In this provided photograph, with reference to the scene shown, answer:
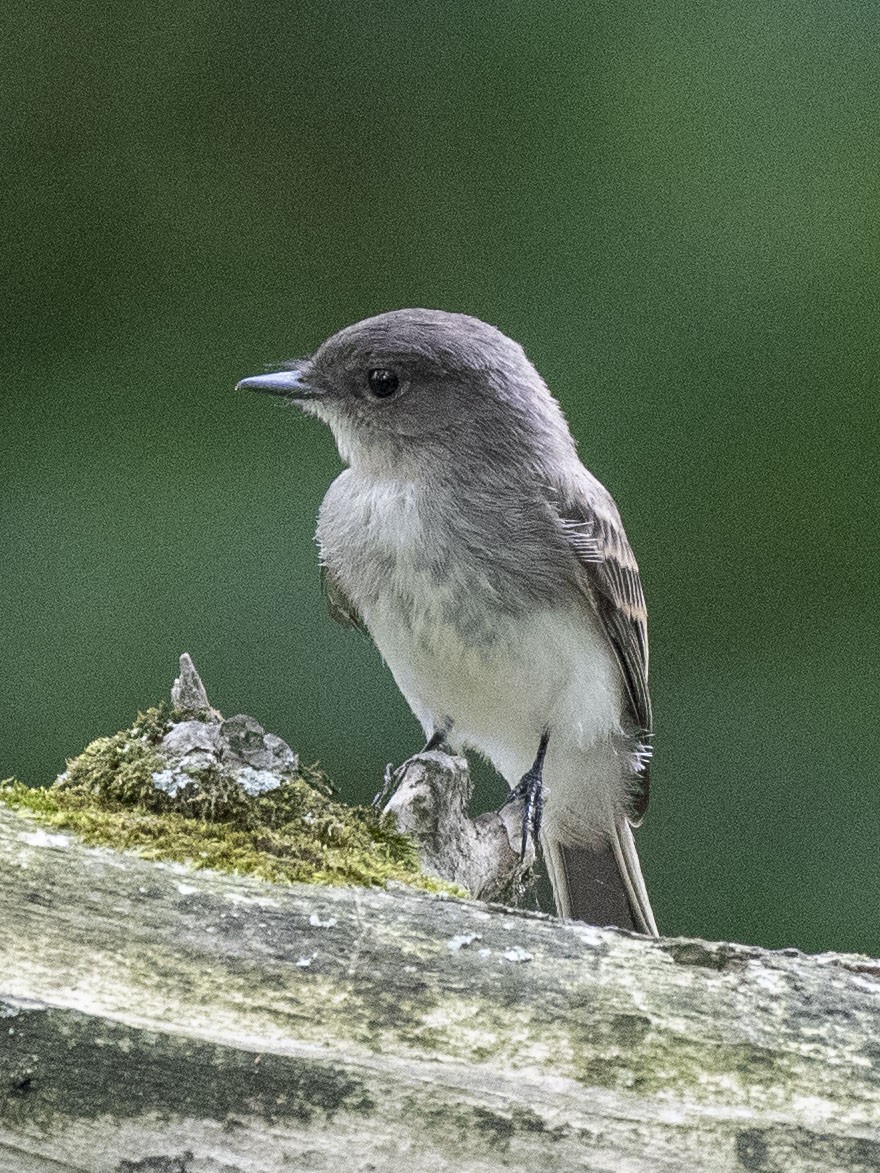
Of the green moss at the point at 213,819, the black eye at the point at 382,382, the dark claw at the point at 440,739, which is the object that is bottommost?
the green moss at the point at 213,819

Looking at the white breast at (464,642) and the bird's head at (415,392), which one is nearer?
the white breast at (464,642)

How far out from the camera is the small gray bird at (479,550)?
3486mm

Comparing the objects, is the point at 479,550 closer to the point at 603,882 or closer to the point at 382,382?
the point at 382,382

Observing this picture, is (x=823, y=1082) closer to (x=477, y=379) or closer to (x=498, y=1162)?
(x=498, y=1162)

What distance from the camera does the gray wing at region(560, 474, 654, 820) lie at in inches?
142

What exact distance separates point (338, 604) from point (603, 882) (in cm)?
102

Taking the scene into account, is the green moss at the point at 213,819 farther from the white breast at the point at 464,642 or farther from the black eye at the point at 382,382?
the black eye at the point at 382,382

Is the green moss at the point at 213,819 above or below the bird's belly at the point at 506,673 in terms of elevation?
below

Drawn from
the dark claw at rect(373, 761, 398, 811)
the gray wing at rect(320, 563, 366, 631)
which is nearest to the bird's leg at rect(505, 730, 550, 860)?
the dark claw at rect(373, 761, 398, 811)

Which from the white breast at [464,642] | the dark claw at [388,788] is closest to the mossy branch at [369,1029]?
the dark claw at [388,788]

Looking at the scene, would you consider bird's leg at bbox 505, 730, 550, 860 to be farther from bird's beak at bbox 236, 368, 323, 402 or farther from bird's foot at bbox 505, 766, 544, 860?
bird's beak at bbox 236, 368, 323, 402

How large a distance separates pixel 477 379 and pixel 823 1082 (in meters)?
2.10

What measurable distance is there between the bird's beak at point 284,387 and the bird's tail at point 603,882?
4.52 ft

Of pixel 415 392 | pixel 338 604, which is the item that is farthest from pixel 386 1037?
pixel 338 604
